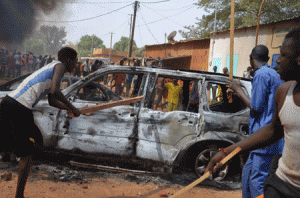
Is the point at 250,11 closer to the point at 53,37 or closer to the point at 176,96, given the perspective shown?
the point at 176,96

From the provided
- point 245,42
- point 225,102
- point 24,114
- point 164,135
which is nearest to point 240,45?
point 245,42

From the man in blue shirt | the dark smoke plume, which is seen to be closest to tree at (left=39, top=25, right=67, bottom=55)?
the dark smoke plume

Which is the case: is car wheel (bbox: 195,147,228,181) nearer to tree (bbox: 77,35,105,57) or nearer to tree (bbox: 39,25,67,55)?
tree (bbox: 77,35,105,57)

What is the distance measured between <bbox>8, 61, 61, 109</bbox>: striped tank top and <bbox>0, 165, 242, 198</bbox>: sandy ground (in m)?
1.22

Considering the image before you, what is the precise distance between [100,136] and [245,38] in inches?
472

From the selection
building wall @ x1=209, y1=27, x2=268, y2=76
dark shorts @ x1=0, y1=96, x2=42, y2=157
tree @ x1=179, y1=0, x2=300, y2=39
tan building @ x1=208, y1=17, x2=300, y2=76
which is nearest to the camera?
dark shorts @ x1=0, y1=96, x2=42, y2=157

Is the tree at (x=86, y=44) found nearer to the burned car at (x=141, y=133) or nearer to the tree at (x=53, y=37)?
the tree at (x=53, y=37)

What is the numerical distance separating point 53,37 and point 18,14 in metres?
45.9

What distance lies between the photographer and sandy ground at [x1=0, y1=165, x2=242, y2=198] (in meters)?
3.41

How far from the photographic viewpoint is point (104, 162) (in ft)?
13.9

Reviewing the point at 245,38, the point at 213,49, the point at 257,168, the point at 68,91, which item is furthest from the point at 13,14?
the point at 257,168

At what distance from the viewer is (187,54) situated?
2023 cm

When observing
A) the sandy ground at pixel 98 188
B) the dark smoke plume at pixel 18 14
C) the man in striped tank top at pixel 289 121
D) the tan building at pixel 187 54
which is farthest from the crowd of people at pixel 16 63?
the man in striped tank top at pixel 289 121

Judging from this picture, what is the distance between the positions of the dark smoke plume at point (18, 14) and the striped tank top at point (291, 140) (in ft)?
108
